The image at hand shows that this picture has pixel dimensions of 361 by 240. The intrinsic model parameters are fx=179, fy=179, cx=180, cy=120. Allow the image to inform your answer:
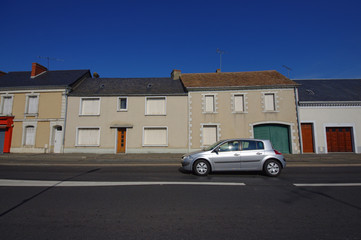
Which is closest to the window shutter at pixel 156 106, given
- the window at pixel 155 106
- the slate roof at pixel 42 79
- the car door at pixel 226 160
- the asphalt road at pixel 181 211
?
the window at pixel 155 106

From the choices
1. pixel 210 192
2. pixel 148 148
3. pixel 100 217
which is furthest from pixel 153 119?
pixel 100 217

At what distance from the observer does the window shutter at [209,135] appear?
50.6 ft

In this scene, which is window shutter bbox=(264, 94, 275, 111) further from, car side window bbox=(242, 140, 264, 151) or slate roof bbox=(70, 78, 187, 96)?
car side window bbox=(242, 140, 264, 151)

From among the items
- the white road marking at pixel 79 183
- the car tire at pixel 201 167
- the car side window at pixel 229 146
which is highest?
the car side window at pixel 229 146

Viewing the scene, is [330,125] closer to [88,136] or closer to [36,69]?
[88,136]

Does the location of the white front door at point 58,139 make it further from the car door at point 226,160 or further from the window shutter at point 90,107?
the car door at point 226,160

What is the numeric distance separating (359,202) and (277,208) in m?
1.97

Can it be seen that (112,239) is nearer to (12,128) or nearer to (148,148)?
(148,148)

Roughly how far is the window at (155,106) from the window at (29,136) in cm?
1024

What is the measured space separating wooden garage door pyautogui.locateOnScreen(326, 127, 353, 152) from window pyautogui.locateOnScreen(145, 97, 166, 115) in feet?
46.9

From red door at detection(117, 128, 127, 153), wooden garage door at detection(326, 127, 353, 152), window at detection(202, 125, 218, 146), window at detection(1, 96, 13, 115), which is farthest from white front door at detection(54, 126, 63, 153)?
wooden garage door at detection(326, 127, 353, 152)

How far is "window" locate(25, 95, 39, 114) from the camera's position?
1619 cm

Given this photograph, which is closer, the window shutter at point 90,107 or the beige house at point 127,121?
the beige house at point 127,121

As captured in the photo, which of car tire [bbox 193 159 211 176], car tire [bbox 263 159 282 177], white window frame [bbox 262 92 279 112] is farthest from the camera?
white window frame [bbox 262 92 279 112]
